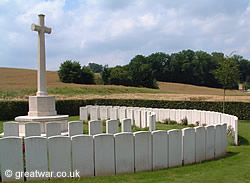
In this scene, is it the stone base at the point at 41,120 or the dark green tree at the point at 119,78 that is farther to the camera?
the dark green tree at the point at 119,78

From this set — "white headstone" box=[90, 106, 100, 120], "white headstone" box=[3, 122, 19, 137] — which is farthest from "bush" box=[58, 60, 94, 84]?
"white headstone" box=[3, 122, 19, 137]

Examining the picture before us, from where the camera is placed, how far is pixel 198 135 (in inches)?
264

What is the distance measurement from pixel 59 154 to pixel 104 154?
3.00 ft

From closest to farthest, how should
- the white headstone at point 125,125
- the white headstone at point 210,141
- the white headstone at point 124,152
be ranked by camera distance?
the white headstone at point 124,152
the white headstone at point 210,141
the white headstone at point 125,125

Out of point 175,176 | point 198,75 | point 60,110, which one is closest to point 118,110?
point 60,110

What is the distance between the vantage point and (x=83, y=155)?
534 cm

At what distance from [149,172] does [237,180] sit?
1761mm

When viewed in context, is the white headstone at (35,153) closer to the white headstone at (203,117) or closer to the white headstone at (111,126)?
the white headstone at (111,126)

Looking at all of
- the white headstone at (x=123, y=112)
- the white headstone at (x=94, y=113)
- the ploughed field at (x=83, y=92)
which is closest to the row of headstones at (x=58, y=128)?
the white headstone at (x=123, y=112)

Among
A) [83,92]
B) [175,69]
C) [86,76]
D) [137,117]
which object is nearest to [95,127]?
[137,117]

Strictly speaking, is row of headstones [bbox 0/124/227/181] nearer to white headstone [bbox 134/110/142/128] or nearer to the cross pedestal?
the cross pedestal

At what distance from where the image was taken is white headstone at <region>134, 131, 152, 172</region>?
18.9 feet

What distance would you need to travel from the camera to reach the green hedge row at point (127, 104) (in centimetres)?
1959

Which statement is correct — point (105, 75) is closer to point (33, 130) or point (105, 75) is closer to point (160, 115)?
point (160, 115)
